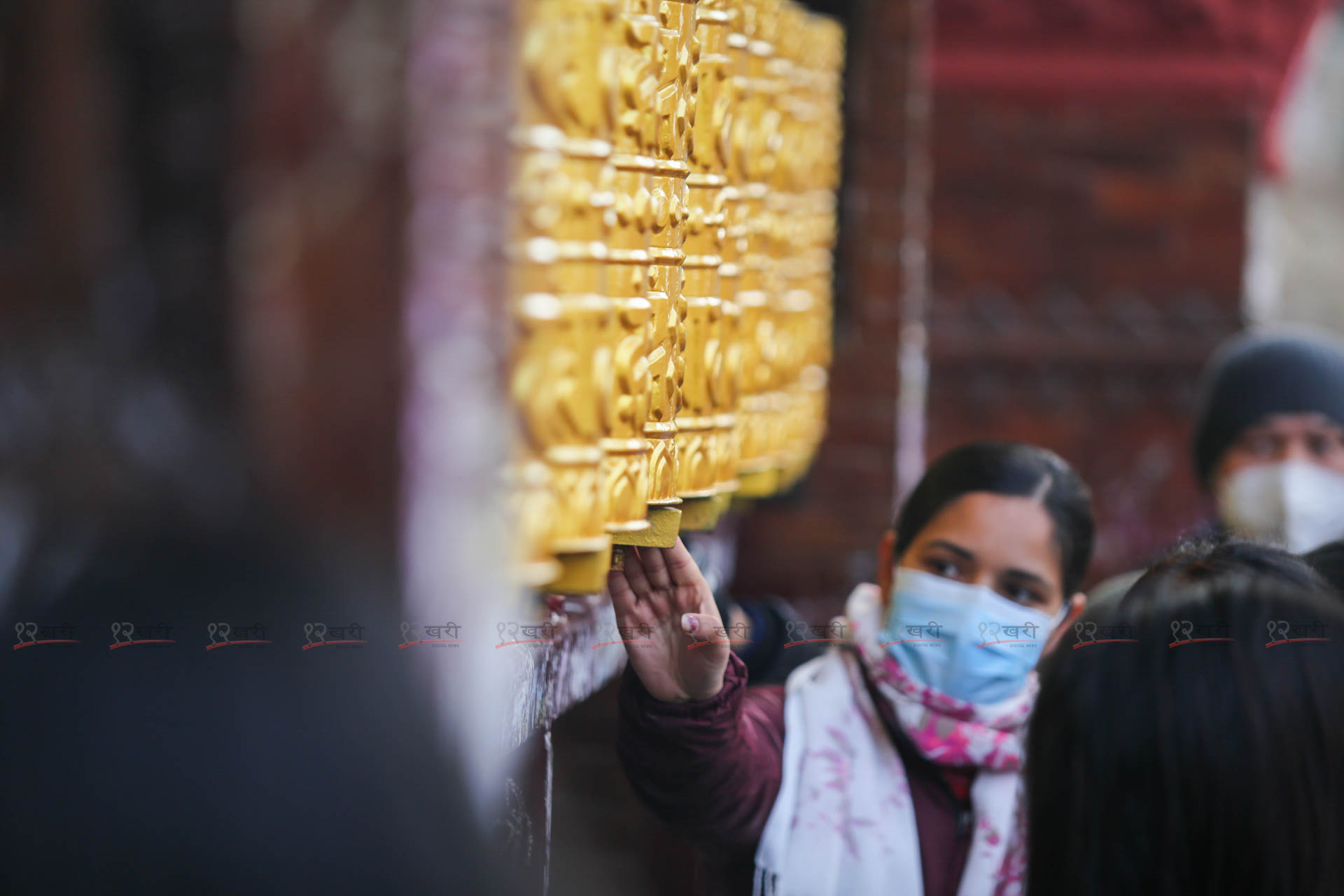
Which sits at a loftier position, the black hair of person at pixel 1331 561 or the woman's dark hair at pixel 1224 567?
the woman's dark hair at pixel 1224 567

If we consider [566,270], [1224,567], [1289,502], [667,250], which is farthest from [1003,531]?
[1289,502]

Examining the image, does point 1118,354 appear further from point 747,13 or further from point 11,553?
point 11,553

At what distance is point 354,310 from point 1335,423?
173cm

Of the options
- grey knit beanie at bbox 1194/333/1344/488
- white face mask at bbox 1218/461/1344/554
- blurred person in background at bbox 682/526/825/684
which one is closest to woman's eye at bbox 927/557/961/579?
blurred person in background at bbox 682/526/825/684

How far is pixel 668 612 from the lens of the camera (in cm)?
99

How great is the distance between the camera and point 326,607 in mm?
536

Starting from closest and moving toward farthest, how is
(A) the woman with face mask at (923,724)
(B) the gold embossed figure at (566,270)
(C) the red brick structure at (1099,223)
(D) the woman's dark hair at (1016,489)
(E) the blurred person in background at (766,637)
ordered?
(B) the gold embossed figure at (566,270), (A) the woman with face mask at (923,724), (D) the woman's dark hair at (1016,489), (E) the blurred person in background at (766,637), (C) the red brick structure at (1099,223)

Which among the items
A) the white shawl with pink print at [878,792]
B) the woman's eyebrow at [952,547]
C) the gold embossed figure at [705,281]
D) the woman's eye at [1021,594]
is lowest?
the white shawl with pink print at [878,792]

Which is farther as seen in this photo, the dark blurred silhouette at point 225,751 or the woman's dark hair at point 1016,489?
the woman's dark hair at point 1016,489

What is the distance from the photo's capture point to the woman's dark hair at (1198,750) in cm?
81

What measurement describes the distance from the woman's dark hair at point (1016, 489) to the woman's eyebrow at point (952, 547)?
0.03 meters

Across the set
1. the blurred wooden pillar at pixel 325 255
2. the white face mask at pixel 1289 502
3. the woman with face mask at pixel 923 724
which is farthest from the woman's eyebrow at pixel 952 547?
the blurred wooden pillar at pixel 325 255

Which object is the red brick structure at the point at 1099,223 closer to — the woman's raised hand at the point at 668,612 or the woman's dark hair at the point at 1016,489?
the woman's dark hair at the point at 1016,489

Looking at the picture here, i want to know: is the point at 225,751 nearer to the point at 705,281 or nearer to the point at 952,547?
the point at 705,281
